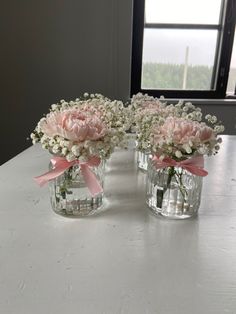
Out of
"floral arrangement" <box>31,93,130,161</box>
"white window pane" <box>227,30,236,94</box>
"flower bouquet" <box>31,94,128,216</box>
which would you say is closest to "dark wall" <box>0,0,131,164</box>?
"white window pane" <box>227,30,236,94</box>

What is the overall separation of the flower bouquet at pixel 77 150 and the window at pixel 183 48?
1.52m

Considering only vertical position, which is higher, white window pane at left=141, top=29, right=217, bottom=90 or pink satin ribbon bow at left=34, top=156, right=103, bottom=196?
white window pane at left=141, top=29, right=217, bottom=90

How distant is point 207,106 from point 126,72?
64 centimetres

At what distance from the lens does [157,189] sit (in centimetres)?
76

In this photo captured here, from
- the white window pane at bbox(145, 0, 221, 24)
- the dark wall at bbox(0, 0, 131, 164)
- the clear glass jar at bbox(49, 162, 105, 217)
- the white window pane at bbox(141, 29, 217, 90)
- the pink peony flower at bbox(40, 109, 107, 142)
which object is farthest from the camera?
the white window pane at bbox(141, 29, 217, 90)

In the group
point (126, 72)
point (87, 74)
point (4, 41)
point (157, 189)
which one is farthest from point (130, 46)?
point (157, 189)

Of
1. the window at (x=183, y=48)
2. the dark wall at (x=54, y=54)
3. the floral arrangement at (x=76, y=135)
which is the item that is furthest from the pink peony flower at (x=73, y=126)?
the window at (x=183, y=48)

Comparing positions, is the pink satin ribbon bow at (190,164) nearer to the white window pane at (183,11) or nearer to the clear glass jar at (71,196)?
the clear glass jar at (71,196)

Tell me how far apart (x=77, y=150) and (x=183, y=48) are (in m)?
1.88

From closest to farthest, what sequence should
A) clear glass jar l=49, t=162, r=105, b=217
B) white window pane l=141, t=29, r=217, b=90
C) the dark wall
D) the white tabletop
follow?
the white tabletop
clear glass jar l=49, t=162, r=105, b=217
the dark wall
white window pane l=141, t=29, r=217, b=90

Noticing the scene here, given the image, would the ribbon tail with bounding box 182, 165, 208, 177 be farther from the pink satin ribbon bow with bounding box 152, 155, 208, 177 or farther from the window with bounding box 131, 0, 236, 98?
the window with bounding box 131, 0, 236, 98

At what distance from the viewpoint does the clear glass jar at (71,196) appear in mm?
728

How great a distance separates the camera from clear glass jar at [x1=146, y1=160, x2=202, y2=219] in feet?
2.42

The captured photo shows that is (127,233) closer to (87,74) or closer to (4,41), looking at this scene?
(87,74)
